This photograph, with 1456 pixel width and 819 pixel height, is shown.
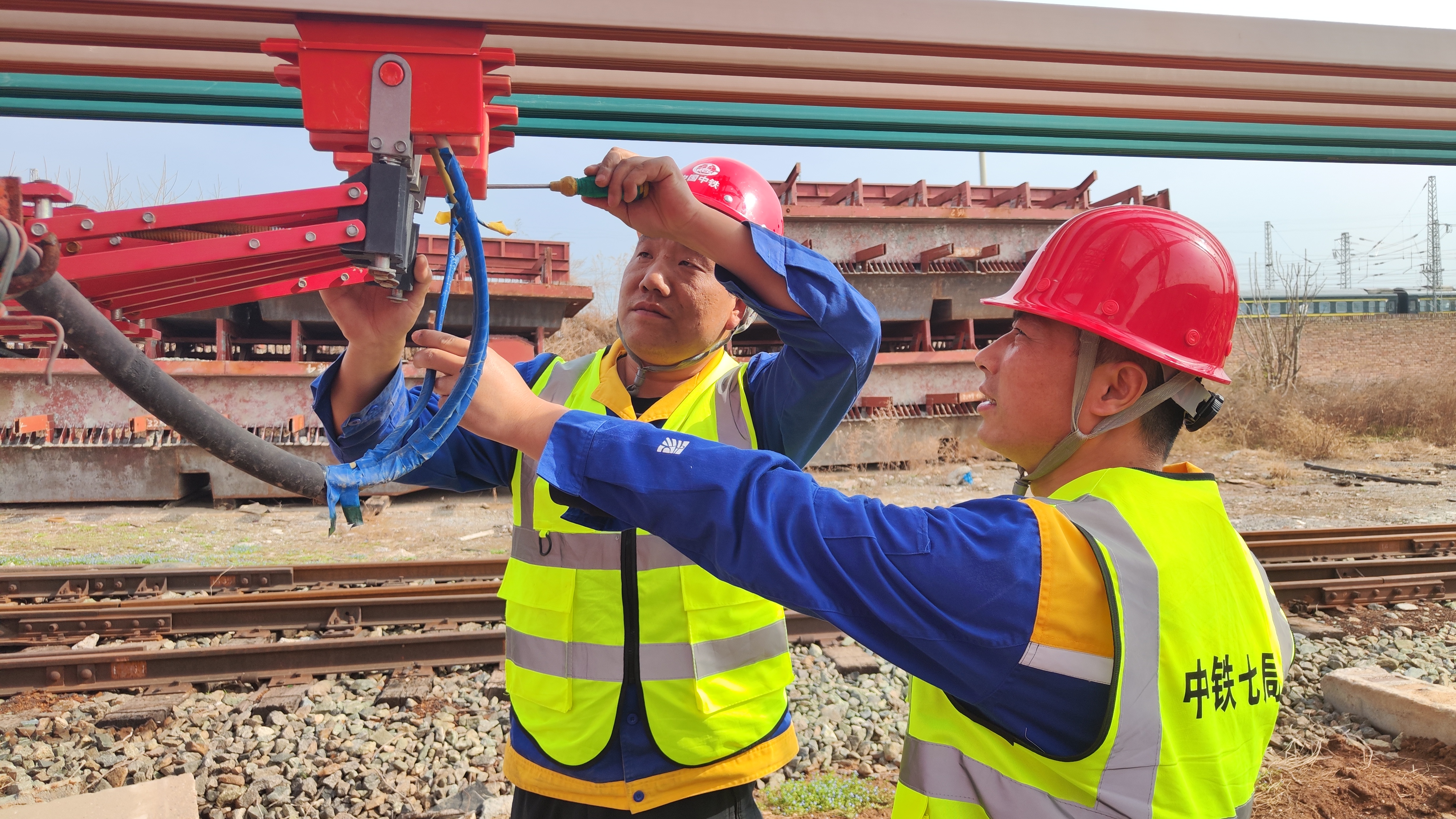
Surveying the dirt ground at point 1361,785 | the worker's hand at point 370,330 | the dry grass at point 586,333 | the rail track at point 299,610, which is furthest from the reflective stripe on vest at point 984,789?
the dry grass at point 586,333

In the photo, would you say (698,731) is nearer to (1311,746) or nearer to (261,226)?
(261,226)

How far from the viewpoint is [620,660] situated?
5.88 feet

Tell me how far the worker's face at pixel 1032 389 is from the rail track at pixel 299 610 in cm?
376

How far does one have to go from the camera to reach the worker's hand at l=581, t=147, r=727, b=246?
4.70ft

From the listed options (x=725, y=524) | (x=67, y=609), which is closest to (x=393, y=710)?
(x=67, y=609)

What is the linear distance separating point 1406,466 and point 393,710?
638 inches

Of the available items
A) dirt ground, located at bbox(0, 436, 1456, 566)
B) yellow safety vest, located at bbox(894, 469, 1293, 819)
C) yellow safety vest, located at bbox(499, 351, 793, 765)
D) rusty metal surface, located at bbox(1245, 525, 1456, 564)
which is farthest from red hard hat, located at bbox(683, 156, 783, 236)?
rusty metal surface, located at bbox(1245, 525, 1456, 564)

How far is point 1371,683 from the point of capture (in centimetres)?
429

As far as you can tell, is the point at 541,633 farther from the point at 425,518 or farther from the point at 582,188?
the point at 425,518

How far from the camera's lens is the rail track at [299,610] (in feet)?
15.4

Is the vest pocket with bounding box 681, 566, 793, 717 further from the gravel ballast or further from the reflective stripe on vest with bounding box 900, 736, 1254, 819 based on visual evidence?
the gravel ballast

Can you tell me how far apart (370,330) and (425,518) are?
8.20 m

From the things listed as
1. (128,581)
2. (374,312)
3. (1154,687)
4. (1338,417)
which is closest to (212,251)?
(374,312)

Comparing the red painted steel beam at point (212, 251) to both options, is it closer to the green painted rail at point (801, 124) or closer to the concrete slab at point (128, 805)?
the green painted rail at point (801, 124)
